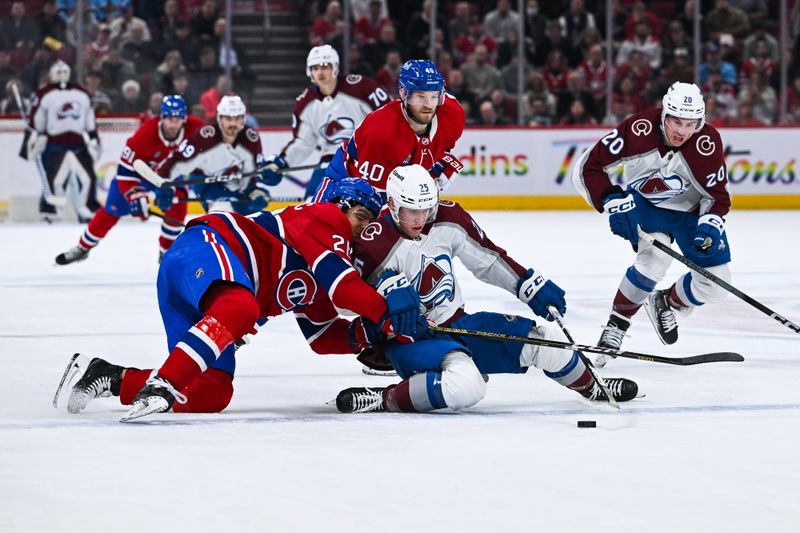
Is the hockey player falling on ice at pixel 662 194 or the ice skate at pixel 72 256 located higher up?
the hockey player falling on ice at pixel 662 194

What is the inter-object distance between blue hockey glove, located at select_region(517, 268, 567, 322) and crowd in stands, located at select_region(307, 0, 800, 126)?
836 cm

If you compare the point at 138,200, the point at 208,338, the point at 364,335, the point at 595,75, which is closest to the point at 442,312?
the point at 364,335

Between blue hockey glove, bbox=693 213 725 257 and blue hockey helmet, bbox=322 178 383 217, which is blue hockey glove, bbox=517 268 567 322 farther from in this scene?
blue hockey glove, bbox=693 213 725 257

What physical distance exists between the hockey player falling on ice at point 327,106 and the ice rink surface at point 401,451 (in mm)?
2121

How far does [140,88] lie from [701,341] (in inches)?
302

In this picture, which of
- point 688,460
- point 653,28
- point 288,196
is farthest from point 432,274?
point 653,28

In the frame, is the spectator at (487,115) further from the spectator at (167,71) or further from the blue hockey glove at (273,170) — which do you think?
the blue hockey glove at (273,170)

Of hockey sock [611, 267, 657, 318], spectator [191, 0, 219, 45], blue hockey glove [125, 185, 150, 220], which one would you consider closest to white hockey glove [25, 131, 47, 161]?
spectator [191, 0, 219, 45]

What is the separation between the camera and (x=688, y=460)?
3385 mm

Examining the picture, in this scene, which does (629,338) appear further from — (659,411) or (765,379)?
(659,411)

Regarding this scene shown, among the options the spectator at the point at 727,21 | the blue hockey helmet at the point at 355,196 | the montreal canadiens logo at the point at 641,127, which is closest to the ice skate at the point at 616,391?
the blue hockey helmet at the point at 355,196

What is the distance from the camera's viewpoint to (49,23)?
39.3 feet

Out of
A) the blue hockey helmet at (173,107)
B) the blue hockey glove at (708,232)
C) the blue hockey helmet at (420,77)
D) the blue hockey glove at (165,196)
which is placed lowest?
the blue hockey glove at (165,196)

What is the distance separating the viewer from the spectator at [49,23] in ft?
39.2
